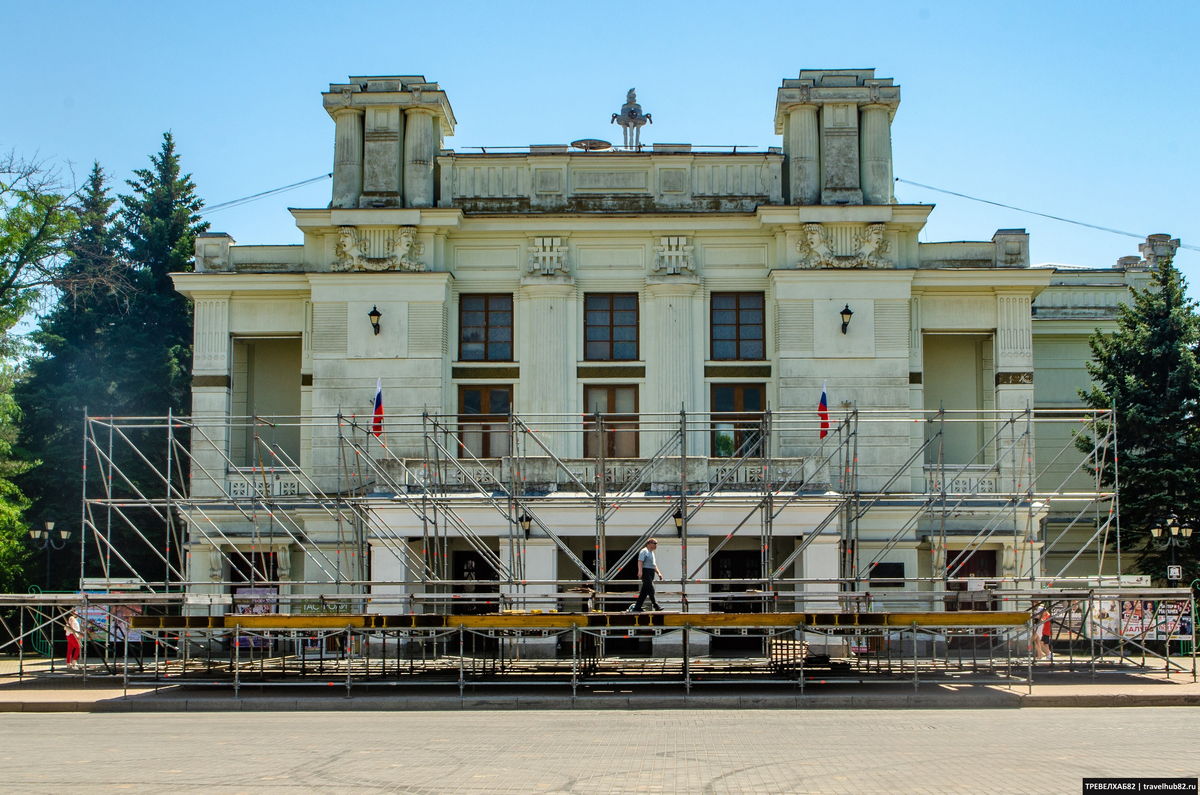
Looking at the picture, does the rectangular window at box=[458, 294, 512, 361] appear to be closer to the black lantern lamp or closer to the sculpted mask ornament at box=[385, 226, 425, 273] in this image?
the sculpted mask ornament at box=[385, 226, 425, 273]

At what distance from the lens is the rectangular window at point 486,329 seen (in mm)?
30438

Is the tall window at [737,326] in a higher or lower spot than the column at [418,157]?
lower

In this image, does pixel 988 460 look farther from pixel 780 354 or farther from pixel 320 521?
pixel 320 521

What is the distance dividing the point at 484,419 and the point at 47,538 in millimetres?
13948

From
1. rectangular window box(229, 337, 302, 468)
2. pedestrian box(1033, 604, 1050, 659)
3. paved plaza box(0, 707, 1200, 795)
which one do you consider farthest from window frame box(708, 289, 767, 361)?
paved plaza box(0, 707, 1200, 795)

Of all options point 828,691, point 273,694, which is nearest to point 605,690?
point 828,691

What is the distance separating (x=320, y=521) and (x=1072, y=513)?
2117cm

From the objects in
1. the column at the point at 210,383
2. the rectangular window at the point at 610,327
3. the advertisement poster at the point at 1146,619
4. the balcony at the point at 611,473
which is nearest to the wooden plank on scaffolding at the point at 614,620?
the advertisement poster at the point at 1146,619

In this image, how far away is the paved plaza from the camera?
37.2ft

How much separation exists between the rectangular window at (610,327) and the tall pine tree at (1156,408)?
12415mm

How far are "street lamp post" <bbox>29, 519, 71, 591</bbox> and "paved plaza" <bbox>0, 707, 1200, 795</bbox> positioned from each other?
55.1ft

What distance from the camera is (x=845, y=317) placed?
29.1m

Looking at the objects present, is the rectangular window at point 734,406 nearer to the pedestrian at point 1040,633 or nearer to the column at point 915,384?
the column at point 915,384

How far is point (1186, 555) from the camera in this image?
30469mm
